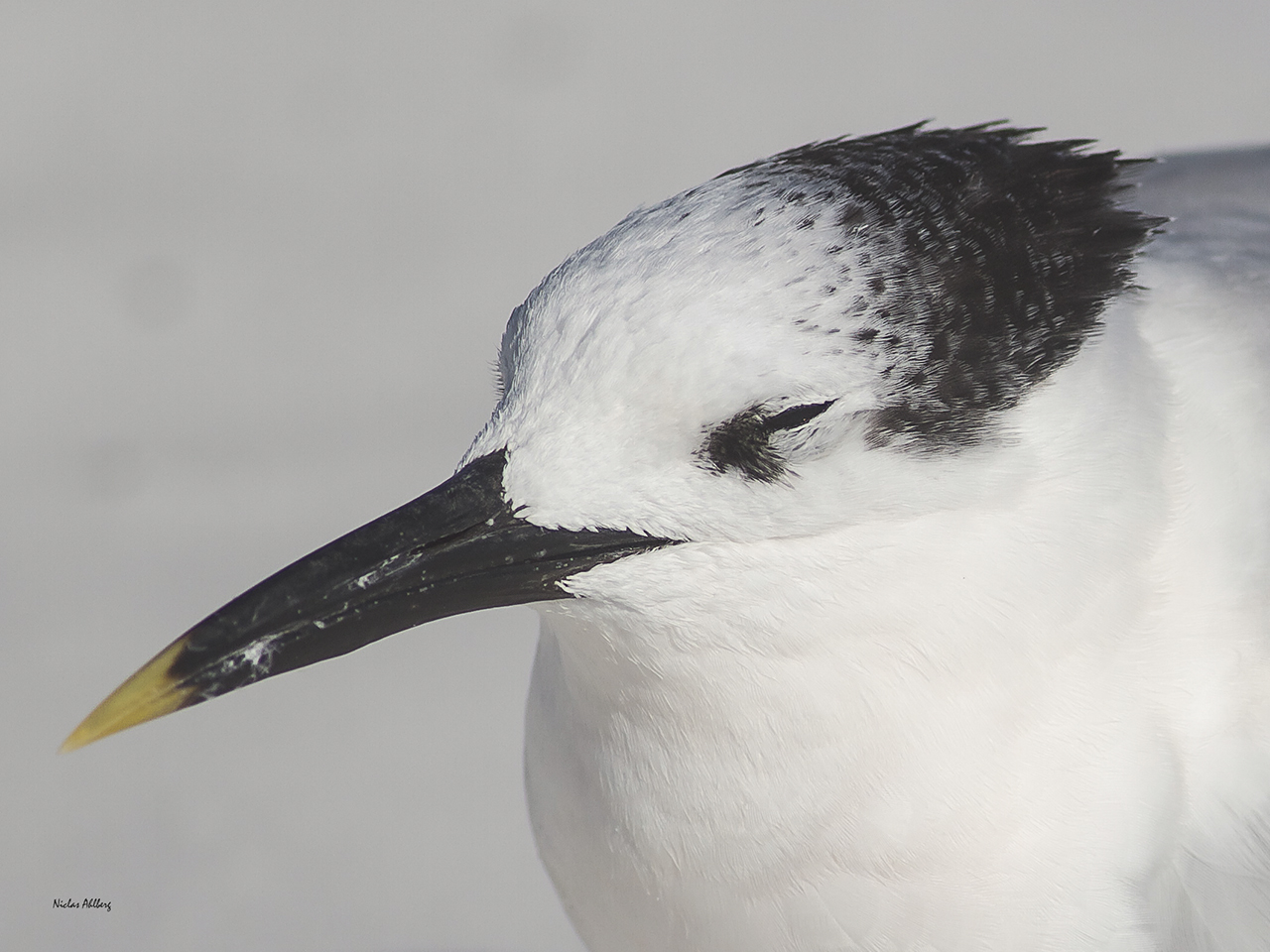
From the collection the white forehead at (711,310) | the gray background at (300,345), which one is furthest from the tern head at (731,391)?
the gray background at (300,345)

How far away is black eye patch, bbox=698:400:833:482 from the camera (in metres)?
1.38

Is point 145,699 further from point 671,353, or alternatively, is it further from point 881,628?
point 881,628

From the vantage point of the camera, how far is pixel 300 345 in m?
3.81

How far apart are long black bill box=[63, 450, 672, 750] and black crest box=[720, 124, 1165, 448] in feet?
0.96

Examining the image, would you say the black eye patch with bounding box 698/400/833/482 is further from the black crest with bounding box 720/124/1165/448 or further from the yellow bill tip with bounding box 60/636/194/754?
the yellow bill tip with bounding box 60/636/194/754

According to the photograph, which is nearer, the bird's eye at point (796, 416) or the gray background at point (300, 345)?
the bird's eye at point (796, 416)

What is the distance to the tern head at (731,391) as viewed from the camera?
1371 mm

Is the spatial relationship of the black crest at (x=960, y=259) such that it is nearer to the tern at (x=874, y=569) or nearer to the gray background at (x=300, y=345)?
the tern at (x=874, y=569)

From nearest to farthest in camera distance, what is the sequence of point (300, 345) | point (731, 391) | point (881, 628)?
point (731, 391) < point (881, 628) < point (300, 345)

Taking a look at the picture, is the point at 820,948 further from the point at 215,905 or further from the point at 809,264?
the point at 215,905

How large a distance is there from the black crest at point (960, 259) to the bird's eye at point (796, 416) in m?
0.05

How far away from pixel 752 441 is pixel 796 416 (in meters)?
0.05

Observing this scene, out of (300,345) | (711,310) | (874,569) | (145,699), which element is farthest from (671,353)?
(300,345)

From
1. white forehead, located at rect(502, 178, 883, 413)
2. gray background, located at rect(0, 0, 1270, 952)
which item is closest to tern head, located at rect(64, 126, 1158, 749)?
white forehead, located at rect(502, 178, 883, 413)
